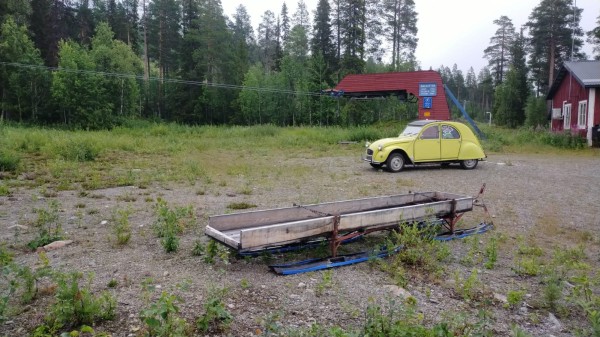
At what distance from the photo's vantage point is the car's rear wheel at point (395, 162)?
14.4m

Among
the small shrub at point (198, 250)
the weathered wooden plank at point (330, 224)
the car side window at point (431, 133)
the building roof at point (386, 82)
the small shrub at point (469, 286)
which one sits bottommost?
the small shrub at point (469, 286)

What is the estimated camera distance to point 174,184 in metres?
11.7

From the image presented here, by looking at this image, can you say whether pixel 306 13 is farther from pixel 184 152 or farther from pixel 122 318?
pixel 122 318

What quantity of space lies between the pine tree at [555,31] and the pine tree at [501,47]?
11523 mm

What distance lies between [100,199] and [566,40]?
5666 centimetres

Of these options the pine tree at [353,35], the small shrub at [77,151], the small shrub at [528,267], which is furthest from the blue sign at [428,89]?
the small shrub at [528,267]

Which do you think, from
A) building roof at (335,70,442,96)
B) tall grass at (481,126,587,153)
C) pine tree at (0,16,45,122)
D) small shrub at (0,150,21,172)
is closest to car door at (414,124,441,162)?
tall grass at (481,126,587,153)

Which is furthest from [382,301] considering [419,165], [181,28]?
[181,28]

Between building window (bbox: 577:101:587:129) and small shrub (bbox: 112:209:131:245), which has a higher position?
building window (bbox: 577:101:587:129)

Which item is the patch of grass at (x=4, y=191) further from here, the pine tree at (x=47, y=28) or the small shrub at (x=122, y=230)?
the pine tree at (x=47, y=28)

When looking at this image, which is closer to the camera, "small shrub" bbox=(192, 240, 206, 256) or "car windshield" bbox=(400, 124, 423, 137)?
"small shrub" bbox=(192, 240, 206, 256)

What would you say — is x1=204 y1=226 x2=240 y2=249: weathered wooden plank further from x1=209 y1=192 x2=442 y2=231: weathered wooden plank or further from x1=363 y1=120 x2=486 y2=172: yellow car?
x1=363 y1=120 x2=486 y2=172: yellow car

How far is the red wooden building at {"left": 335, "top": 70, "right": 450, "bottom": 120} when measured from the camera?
81.9ft

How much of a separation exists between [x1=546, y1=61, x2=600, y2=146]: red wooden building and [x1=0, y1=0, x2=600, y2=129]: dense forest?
56.4ft
